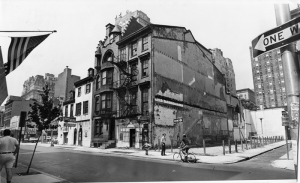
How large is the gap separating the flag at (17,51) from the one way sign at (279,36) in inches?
277

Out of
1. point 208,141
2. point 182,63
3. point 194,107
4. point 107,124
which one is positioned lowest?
point 208,141

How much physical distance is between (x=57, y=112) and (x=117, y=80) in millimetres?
11489

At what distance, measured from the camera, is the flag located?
6.49 metres

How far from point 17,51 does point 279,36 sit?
7641 mm

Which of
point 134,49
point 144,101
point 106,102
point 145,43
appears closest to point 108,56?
point 134,49

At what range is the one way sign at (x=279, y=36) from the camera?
436cm

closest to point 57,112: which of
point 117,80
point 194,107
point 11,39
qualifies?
point 11,39

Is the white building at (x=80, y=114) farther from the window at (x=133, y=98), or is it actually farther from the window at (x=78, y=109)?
the window at (x=133, y=98)

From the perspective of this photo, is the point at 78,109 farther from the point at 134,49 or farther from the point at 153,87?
the point at 153,87

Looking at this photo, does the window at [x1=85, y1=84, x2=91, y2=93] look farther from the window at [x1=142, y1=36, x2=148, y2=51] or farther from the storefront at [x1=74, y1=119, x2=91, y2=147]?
the window at [x1=142, y1=36, x2=148, y2=51]

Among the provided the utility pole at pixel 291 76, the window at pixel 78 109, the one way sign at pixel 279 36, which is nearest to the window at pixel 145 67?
the window at pixel 78 109

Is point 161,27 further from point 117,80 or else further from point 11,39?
point 11,39

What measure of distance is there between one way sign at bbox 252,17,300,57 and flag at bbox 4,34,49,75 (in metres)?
7.04

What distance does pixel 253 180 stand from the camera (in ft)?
22.2
